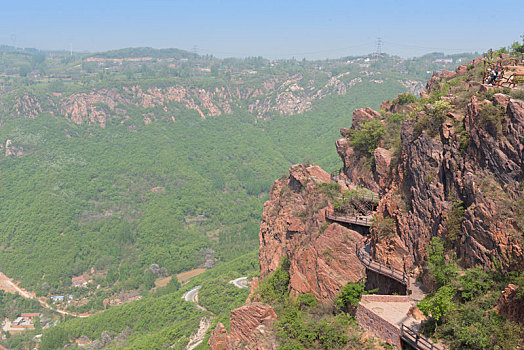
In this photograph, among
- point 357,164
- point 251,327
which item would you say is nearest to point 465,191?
point 251,327

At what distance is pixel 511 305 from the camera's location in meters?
21.9

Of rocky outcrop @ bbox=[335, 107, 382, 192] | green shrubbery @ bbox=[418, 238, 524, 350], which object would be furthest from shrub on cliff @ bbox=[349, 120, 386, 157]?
green shrubbery @ bbox=[418, 238, 524, 350]

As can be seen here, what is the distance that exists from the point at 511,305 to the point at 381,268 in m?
11.3

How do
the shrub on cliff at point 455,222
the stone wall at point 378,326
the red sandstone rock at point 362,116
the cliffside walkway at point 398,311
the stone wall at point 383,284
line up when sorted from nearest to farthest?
the cliffside walkway at point 398,311, the stone wall at point 378,326, the shrub on cliff at point 455,222, the stone wall at point 383,284, the red sandstone rock at point 362,116

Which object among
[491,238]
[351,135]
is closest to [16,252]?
[351,135]

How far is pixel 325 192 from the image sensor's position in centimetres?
4662

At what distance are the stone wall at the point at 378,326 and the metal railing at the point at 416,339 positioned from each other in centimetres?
44

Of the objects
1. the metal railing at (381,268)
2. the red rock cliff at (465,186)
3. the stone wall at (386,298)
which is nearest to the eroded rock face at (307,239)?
the metal railing at (381,268)

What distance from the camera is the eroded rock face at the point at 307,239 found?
38.0 metres

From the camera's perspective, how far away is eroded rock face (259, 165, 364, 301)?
38.0m

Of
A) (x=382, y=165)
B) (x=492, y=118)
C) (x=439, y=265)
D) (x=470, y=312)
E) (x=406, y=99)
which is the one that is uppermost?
(x=492, y=118)

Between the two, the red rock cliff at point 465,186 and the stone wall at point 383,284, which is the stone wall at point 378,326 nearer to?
the stone wall at point 383,284

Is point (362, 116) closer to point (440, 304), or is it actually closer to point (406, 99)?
point (406, 99)

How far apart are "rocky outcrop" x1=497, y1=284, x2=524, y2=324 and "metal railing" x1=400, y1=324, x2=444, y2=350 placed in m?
3.43
